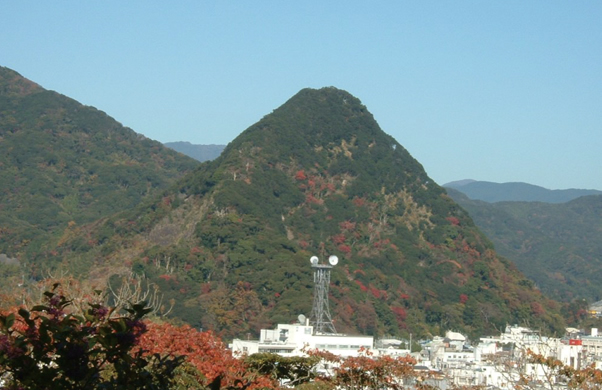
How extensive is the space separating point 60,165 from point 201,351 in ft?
267

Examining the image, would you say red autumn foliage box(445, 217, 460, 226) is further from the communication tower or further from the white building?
the white building

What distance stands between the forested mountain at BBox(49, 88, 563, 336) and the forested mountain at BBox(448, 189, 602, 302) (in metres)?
43.0

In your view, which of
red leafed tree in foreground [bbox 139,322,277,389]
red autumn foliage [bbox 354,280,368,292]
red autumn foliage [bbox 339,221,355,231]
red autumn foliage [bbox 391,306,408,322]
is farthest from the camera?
red autumn foliage [bbox 339,221,355,231]

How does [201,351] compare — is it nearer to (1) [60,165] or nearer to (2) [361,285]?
(2) [361,285]

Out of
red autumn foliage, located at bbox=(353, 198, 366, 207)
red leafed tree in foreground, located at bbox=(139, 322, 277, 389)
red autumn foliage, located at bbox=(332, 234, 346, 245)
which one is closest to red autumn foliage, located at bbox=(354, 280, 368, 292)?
red autumn foliage, located at bbox=(332, 234, 346, 245)

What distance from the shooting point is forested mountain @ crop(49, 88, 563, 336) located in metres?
60.5

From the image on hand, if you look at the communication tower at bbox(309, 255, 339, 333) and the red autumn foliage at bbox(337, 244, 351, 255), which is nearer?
the communication tower at bbox(309, 255, 339, 333)

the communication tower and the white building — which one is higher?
the communication tower

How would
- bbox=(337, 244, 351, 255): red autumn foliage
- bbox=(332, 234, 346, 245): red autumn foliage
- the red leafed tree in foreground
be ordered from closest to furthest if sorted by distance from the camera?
the red leafed tree in foreground
bbox=(337, 244, 351, 255): red autumn foliage
bbox=(332, 234, 346, 245): red autumn foliage

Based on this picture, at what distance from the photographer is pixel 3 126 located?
4090 inches

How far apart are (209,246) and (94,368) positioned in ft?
194

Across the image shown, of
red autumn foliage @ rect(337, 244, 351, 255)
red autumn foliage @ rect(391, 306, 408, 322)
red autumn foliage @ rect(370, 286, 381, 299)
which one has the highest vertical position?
red autumn foliage @ rect(337, 244, 351, 255)

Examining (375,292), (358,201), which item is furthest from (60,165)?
(375,292)

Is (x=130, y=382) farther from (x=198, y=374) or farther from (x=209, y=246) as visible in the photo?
(x=209, y=246)
